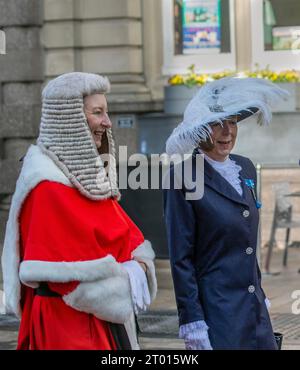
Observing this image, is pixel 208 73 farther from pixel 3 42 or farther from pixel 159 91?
pixel 3 42

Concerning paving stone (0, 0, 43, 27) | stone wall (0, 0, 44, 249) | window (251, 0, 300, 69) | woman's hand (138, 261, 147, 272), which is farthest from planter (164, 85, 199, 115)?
woman's hand (138, 261, 147, 272)

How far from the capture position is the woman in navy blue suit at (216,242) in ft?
15.0

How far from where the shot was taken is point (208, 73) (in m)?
13.9

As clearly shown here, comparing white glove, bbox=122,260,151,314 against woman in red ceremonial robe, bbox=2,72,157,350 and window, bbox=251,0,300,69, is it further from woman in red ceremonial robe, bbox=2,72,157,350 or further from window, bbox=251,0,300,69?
window, bbox=251,0,300,69

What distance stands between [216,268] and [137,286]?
36 cm

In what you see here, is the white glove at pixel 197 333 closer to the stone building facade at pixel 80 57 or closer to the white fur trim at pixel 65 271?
the white fur trim at pixel 65 271

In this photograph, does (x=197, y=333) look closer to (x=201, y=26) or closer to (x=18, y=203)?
→ (x=18, y=203)

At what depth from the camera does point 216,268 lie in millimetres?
4602

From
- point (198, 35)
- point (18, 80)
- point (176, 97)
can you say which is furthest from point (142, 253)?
point (198, 35)

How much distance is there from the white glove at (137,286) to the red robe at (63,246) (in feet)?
0.44

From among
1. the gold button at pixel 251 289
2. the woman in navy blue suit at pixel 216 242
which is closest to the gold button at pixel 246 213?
the woman in navy blue suit at pixel 216 242

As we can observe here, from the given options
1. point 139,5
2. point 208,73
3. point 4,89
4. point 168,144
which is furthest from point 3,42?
point 168,144

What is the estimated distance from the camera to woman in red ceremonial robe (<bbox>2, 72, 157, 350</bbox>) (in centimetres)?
432
